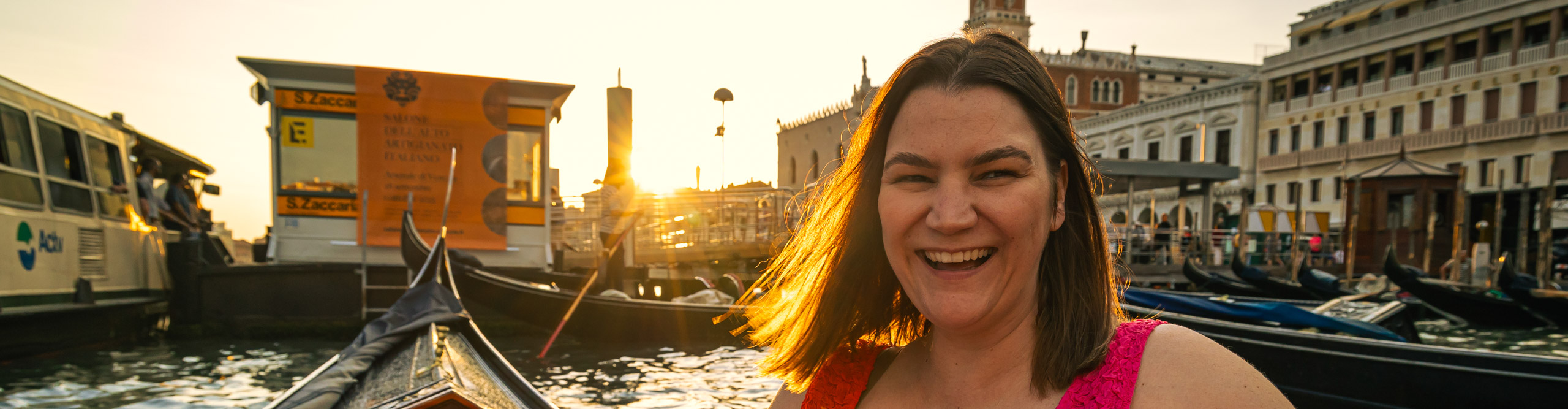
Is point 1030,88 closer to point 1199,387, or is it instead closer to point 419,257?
point 1199,387

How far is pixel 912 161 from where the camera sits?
45.6 inches

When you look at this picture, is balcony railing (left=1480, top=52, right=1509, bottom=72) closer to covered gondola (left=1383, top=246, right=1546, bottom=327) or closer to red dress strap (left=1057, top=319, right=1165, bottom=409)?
covered gondola (left=1383, top=246, right=1546, bottom=327)

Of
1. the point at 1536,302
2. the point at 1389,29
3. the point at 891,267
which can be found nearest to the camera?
the point at 891,267

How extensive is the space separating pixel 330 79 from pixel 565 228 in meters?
9.23

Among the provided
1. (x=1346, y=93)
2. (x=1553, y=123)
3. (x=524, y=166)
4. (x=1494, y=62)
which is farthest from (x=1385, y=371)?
(x=1346, y=93)

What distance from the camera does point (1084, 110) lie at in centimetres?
4600

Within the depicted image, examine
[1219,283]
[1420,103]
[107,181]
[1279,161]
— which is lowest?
[1219,283]

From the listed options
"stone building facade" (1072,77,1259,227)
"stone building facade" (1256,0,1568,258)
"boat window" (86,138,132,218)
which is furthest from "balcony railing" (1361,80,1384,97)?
"boat window" (86,138,132,218)

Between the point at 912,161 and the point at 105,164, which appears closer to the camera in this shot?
the point at 912,161

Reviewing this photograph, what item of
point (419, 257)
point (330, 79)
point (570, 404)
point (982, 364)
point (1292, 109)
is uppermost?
point (1292, 109)

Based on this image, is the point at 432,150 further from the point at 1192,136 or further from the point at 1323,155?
the point at 1192,136

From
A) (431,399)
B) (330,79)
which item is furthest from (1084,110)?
(431,399)

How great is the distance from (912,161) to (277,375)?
8044mm

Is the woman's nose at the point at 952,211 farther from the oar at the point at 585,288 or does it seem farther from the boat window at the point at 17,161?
the boat window at the point at 17,161
